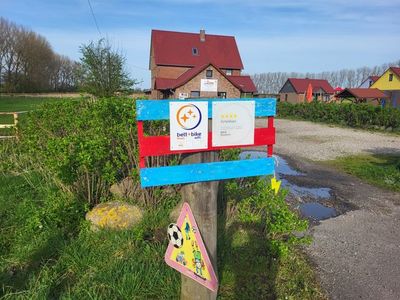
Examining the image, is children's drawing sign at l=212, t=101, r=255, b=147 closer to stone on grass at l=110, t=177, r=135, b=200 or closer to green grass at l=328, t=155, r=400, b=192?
stone on grass at l=110, t=177, r=135, b=200

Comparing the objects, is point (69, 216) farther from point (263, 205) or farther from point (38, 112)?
point (263, 205)

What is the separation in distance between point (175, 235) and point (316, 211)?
437 centimetres

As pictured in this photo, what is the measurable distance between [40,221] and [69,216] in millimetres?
345

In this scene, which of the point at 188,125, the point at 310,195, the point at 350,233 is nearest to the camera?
the point at 188,125

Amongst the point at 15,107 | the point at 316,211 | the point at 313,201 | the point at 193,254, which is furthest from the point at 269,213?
the point at 15,107

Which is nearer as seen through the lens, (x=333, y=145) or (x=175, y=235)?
(x=175, y=235)

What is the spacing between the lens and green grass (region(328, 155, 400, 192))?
8030 mm

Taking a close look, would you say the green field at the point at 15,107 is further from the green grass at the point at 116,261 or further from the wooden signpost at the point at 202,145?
the wooden signpost at the point at 202,145

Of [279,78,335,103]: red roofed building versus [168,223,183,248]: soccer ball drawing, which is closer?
[168,223,183,248]: soccer ball drawing

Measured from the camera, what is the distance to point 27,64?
215 ft

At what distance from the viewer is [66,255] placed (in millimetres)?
3559

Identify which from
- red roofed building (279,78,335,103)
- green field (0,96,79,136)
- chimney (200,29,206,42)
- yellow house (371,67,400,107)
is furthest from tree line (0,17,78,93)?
yellow house (371,67,400,107)

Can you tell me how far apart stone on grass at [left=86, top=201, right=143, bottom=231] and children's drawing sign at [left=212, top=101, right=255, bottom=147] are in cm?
234

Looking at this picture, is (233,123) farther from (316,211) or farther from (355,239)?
(316,211)
